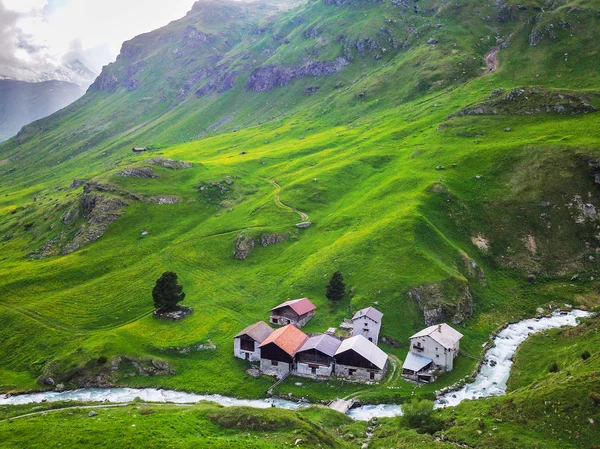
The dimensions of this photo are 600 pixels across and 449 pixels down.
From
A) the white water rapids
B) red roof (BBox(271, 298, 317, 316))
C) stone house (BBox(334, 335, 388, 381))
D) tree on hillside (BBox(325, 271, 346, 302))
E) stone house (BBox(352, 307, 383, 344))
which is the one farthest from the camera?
tree on hillside (BBox(325, 271, 346, 302))

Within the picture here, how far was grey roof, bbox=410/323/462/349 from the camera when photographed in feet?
251

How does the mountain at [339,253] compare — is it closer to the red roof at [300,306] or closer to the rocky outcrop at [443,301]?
the rocky outcrop at [443,301]

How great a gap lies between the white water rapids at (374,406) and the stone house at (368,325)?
616 inches

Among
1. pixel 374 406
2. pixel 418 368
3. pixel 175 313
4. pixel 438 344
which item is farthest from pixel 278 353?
pixel 175 313

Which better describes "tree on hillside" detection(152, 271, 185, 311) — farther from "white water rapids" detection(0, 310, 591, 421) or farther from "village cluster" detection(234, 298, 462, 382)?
"white water rapids" detection(0, 310, 591, 421)

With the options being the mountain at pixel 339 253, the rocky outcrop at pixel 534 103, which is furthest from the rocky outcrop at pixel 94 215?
the rocky outcrop at pixel 534 103

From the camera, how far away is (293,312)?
297ft

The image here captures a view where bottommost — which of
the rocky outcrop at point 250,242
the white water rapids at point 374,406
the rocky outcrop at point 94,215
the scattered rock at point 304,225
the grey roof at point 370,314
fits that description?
the white water rapids at point 374,406

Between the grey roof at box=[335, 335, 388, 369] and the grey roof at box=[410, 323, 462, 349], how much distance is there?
23.4ft

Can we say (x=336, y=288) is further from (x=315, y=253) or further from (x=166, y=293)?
(x=166, y=293)

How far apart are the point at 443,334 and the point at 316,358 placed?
73.0ft

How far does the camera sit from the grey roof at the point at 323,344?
7844cm

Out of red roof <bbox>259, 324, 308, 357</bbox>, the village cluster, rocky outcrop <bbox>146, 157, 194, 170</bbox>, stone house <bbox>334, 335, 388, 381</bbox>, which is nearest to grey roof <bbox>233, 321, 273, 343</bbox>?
the village cluster

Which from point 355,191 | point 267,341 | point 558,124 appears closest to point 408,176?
point 355,191
